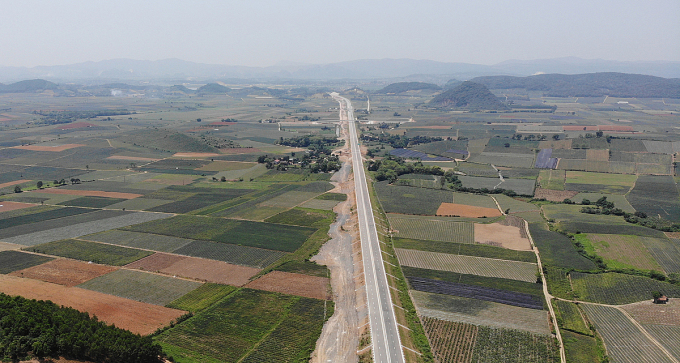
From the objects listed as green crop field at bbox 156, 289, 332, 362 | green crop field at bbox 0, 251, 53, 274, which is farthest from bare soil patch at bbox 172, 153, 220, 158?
green crop field at bbox 156, 289, 332, 362

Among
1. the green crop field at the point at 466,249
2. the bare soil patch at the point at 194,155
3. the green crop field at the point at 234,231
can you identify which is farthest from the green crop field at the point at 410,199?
the bare soil patch at the point at 194,155

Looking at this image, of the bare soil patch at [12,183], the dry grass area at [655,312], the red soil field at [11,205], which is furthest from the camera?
the bare soil patch at [12,183]

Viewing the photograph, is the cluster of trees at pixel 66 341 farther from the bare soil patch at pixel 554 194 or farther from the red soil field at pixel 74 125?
the red soil field at pixel 74 125

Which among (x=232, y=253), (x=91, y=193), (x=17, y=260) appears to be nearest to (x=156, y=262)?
(x=232, y=253)

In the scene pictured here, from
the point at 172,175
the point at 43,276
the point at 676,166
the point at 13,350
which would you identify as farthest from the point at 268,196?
the point at 676,166

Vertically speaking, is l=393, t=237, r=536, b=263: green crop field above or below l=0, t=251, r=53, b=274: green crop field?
below

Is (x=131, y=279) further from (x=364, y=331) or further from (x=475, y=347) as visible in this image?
(x=475, y=347)

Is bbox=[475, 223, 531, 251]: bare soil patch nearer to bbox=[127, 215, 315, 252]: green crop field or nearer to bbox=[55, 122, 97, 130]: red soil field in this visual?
bbox=[127, 215, 315, 252]: green crop field
